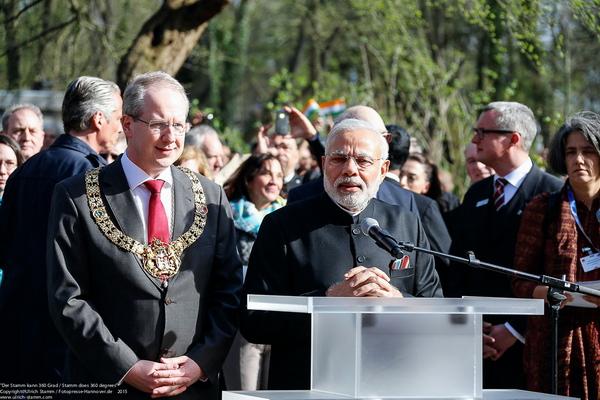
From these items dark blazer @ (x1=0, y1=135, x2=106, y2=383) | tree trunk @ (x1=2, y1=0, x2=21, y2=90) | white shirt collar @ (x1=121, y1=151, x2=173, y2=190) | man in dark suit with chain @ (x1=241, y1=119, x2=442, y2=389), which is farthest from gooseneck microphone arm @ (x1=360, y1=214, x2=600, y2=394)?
tree trunk @ (x1=2, y1=0, x2=21, y2=90)

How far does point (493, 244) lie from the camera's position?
6961 millimetres

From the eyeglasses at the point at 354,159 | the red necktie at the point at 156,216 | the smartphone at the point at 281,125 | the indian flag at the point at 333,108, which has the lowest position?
the red necktie at the point at 156,216

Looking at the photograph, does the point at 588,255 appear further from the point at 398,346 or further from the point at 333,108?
the point at 333,108

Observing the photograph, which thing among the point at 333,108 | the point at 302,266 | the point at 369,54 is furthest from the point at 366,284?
the point at 369,54

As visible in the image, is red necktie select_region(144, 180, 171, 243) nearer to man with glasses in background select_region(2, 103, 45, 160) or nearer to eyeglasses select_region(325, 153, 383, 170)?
eyeglasses select_region(325, 153, 383, 170)

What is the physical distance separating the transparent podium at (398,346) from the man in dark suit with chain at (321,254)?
801mm

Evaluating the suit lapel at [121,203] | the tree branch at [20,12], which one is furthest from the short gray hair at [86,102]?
the tree branch at [20,12]

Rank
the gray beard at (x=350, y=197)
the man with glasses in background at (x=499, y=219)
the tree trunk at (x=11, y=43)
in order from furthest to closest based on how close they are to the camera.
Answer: the tree trunk at (x=11, y=43), the man with glasses in background at (x=499, y=219), the gray beard at (x=350, y=197)

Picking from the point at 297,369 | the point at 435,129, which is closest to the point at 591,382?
the point at 297,369

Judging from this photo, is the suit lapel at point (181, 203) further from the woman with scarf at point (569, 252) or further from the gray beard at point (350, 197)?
the woman with scarf at point (569, 252)

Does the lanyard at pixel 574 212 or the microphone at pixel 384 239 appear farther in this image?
the lanyard at pixel 574 212

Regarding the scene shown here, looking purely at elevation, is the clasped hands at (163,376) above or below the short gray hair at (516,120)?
below

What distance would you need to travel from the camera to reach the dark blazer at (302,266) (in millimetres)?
4895

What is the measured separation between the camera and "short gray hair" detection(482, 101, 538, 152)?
7320 mm
